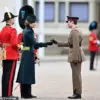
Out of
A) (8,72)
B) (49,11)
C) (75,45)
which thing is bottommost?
(8,72)

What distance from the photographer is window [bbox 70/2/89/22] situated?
37.3 m

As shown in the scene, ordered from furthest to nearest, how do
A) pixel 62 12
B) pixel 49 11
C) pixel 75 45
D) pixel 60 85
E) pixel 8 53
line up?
1. pixel 49 11
2. pixel 62 12
3. pixel 60 85
4. pixel 75 45
5. pixel 8 53

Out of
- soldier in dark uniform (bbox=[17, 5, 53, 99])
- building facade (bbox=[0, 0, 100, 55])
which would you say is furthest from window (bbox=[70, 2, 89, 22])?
soldier in dark uniform (bbox=[17, 5, 53, 99])

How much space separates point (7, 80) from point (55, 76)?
21.5 feet

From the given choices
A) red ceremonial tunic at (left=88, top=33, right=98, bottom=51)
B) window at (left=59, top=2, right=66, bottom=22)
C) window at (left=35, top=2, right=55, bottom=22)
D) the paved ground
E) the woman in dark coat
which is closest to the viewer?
the woman in dark coat

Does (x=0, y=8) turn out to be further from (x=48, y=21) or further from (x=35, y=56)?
(x=48, y=21)

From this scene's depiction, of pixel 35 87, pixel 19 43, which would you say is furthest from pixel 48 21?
pixel 19 43

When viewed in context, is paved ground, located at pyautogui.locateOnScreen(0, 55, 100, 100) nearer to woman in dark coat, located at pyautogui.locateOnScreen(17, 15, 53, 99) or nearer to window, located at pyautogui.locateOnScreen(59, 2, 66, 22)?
woman in dark coat, located at pyautogui.locateOnScreen(17, 15, 53, 99)

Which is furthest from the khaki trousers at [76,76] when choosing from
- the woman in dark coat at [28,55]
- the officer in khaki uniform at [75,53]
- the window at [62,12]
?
the window at [62,12]

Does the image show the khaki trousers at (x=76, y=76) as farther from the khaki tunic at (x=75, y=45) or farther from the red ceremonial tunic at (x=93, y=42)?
the red ceremonial tunic at (x=93, y=42)

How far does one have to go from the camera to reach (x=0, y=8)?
18.1 metres

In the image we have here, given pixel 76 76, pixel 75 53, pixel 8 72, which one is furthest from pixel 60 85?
pixel 8 72

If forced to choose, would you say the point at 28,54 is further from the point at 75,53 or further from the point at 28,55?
the point at 75,53

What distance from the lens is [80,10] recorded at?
37.5 m
